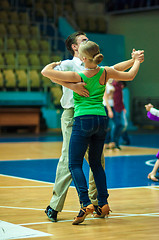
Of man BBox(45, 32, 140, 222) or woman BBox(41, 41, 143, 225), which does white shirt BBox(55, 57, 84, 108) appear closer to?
man BBox(45, 32, 140, 222)

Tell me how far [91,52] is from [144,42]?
16.7m

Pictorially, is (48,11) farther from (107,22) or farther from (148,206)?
(148,206)

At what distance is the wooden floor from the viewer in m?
3.66

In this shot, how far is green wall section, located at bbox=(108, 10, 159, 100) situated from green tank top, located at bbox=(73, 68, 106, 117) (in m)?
16.0

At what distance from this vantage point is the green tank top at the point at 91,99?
396cm

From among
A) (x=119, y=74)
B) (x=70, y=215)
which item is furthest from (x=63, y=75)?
(x=70, y=215)

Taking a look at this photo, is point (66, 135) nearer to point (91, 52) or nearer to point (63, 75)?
point (63, 75)

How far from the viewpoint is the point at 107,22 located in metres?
22.0

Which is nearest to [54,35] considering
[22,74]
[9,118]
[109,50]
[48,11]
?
[48,11]

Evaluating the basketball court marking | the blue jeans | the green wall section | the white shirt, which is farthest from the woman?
the green wall section

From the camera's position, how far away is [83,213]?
12.8ft

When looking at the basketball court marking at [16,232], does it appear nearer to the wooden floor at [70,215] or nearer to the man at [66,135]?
the wooden floor at [70,215]

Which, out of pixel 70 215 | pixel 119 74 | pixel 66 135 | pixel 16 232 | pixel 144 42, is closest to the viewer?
pixel 16 232

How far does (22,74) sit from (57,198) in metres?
13.5
